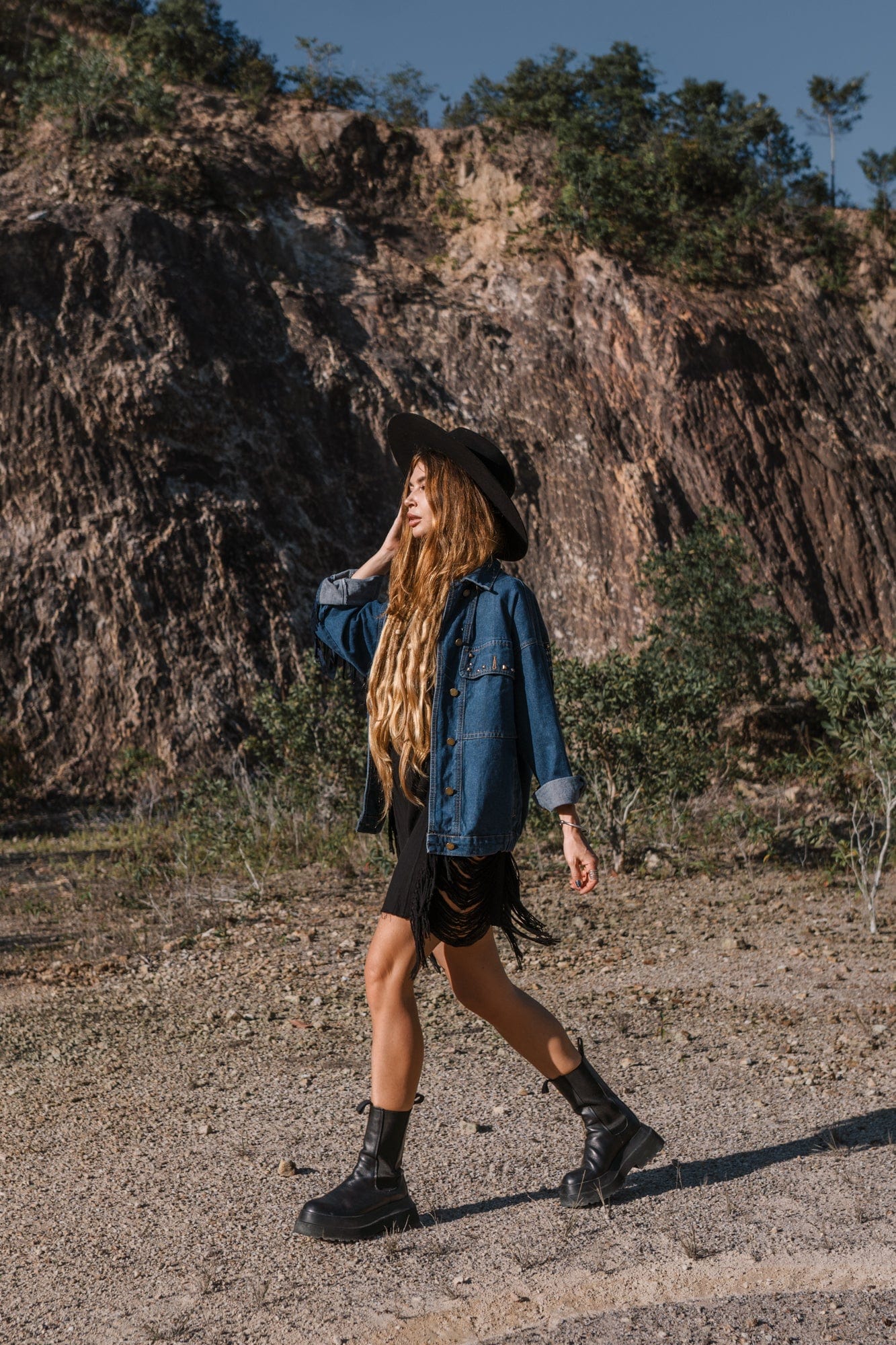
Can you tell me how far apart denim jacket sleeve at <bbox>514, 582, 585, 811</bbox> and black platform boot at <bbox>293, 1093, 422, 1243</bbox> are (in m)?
0.94

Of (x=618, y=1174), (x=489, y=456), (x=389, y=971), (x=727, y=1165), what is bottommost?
(x=727, y=1165)

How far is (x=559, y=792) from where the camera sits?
2.87 m

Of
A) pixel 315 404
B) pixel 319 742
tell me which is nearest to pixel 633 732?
pixel 319 742

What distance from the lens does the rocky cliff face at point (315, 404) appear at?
40.7 feet

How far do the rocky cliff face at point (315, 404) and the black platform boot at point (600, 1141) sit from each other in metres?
9.37

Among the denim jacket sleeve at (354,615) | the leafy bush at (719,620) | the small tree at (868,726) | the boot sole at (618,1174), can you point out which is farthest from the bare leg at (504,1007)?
the leafy bush at (719,620)

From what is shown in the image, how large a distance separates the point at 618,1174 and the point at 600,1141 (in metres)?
0.10

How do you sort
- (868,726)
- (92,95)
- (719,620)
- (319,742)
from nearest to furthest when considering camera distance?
1. (868,726)
2. (319,742)
3. (719,620)
4. (92,95)

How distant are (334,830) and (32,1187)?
18.0 feet

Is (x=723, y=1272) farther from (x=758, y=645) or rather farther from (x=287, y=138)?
(x=287, y=138)

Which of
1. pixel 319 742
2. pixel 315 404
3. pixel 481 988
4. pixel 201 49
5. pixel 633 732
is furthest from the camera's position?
pixel 201 49

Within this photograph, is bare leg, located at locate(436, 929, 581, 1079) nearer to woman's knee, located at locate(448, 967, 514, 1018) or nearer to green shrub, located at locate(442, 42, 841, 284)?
woman's knee, located at locate(448, 967, 514, 1018)

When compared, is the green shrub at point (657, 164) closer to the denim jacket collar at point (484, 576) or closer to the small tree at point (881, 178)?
the small tree at point (881, 178)

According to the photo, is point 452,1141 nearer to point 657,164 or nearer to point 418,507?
point 418,507
